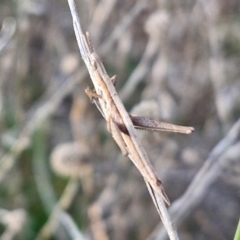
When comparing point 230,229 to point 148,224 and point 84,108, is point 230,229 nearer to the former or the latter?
point 148,224

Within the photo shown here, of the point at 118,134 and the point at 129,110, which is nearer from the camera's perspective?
the point at 118,134

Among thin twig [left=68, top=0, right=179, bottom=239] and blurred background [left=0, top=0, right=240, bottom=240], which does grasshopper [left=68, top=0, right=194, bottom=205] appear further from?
blurred background [left=0, top=0, right=240, bottom=240]

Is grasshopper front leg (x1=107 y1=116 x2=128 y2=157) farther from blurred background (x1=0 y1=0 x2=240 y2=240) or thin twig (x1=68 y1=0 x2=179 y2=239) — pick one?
blurred background (x1=0 y1=0 x2=240 y2=240)

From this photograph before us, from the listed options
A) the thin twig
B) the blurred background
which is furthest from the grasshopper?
the blurred background

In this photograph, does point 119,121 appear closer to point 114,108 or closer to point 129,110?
point 114,108

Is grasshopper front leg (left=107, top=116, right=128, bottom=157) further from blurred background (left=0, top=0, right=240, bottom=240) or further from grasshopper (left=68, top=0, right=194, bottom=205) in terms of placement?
blurred background (left=0, top=0, right=240, bottom=240)

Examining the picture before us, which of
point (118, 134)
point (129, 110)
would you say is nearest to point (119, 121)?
point (118, 134)

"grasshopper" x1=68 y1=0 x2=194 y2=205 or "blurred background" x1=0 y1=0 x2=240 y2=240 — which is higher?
"grasshopper" x1=68 y1=0 x2=194 y2=205

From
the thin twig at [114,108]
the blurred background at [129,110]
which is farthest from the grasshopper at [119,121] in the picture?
the blurred background at [129,110]

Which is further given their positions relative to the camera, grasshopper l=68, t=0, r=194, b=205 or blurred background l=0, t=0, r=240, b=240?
blurred background l=0, t=0, r=240, b=240
